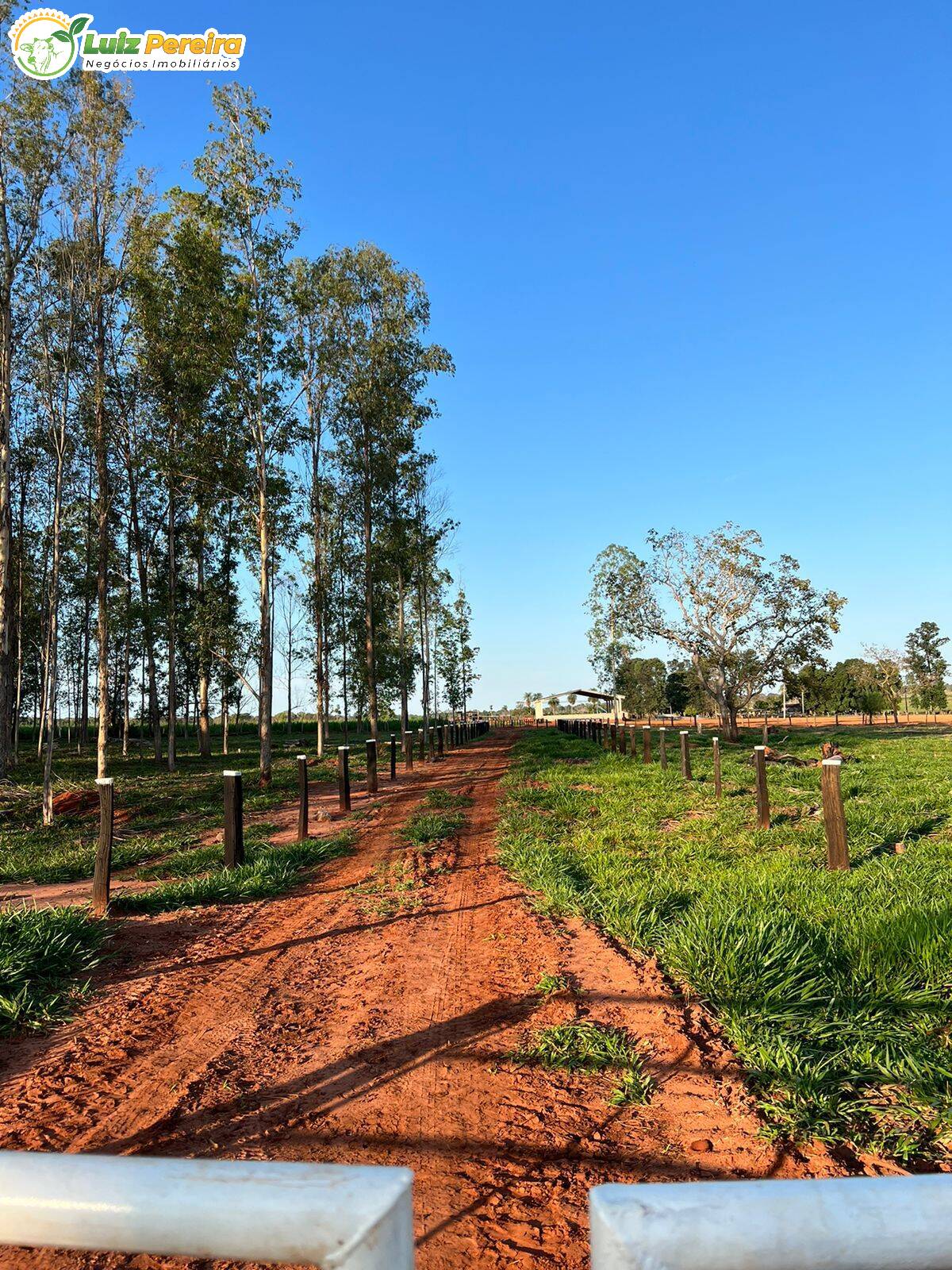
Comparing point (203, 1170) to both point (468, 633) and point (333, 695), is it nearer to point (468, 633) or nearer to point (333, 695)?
point (333, 695)

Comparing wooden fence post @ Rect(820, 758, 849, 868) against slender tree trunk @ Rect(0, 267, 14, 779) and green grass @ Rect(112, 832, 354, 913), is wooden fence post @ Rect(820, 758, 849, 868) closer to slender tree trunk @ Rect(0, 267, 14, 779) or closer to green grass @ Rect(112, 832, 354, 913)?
green grass @ Rect(112, 832, 354, 913)

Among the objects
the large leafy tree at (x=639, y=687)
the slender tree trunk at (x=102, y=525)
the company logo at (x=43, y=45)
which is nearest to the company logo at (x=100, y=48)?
the company logo at (x=43, y=45)

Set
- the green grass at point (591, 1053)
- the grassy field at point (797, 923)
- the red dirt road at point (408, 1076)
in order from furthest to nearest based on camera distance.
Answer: the green grass at point (591, 1053)
the grassy field at point (797, 923)
the red dirt road at point (408, 1076)

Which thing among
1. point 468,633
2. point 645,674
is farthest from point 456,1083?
point 645,674

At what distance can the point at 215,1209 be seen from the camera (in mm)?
673

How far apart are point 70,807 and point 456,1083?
43.3 ft

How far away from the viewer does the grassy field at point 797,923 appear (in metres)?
2.98

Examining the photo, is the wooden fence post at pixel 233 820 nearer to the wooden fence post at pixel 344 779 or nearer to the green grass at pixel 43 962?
the green grass at pixel 43 962

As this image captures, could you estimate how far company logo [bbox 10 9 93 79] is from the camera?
Answer: 12.6 metres

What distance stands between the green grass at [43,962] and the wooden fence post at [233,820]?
2.11 meters

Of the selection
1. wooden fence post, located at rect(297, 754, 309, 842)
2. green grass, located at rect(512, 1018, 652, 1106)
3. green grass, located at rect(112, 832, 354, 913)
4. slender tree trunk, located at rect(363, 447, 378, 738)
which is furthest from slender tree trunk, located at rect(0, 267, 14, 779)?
green grass, located at rect(512, 1018, 652, 1106)

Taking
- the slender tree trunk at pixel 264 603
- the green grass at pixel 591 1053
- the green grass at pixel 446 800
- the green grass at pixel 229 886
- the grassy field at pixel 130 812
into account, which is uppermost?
the slender tree trunk at pixel 264 603

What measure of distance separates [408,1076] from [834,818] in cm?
492

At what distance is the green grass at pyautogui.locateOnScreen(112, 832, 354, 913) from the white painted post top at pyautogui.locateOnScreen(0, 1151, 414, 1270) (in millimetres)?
6139
